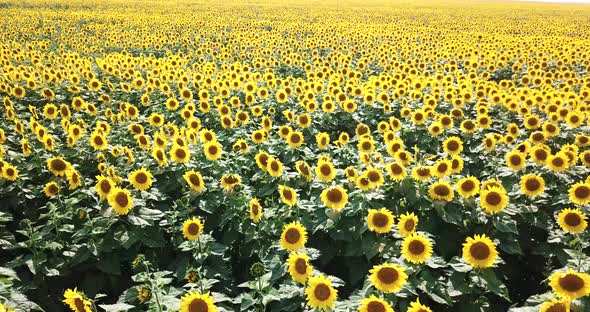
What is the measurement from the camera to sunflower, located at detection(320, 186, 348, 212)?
410 cm

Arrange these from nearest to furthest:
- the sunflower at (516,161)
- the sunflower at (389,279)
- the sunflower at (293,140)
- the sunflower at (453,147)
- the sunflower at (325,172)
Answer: the sunflower at (389,279) → the sunflower at (325,172) → the sunflower at (516,161) → the sunflower at (453,147) → the sunflower at (293,140)

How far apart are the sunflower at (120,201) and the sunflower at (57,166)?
3.78 ft

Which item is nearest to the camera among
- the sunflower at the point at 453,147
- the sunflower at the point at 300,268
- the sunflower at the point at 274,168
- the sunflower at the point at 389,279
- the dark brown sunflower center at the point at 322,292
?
the dark brown sunflower center at the point at 322,292

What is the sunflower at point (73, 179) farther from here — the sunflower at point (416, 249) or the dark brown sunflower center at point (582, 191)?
the dark brown sunflower center at point (582, 191)

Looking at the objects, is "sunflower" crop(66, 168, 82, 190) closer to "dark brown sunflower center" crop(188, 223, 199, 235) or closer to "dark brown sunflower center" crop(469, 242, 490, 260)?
"dark brown sunflower center" crop(188, 223, 199, 235)

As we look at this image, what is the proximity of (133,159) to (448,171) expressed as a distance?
152 inches

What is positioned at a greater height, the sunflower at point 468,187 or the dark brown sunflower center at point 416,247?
the sunflower at point 468,187

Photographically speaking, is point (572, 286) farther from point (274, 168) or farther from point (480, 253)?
point (274, 168)

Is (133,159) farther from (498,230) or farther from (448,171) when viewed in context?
(498,230)

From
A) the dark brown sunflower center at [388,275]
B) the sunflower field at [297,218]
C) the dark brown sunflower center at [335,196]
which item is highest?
the dark brown sunflower center at [335,196]

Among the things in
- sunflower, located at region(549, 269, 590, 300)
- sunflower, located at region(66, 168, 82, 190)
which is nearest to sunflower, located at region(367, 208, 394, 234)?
sunflower, located at region(549, 269, 590, 300)

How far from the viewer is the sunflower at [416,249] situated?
3.35m

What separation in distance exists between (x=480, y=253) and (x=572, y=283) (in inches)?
24.5

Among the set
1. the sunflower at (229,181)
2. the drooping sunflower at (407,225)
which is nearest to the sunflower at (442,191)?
the drooping sunflower at (407,225)
